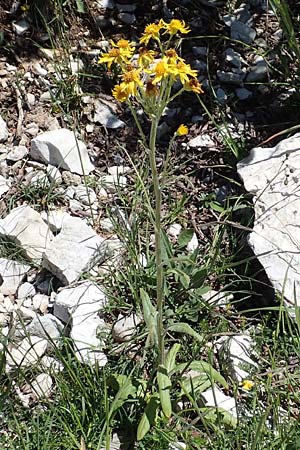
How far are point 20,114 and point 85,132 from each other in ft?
1.02

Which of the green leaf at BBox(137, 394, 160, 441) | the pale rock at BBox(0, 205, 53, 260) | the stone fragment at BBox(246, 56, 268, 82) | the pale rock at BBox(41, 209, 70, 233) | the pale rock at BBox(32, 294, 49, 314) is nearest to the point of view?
the green leaf at BBox(137, 394, 160, 441)

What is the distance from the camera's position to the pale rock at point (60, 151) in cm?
322

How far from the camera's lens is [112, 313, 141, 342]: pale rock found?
268cm

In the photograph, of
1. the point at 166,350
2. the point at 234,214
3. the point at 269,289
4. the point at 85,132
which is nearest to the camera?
the point at 166,350

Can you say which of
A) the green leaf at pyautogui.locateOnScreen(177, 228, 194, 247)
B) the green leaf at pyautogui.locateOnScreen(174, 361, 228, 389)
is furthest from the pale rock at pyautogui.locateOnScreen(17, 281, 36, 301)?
the green leaf at pyautogui.locateOnScreen(174, 361, 228, 389)

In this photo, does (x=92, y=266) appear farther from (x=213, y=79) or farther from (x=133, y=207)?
(x=213, y=79)

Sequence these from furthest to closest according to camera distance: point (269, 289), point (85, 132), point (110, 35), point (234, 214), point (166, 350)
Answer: point (110, 35), point (85, 132), point (234, 214), point (269, 289), point (166, 350)

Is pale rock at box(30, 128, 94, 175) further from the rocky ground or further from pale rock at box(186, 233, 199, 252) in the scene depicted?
pale rock at box(186, 233, 199, 252)

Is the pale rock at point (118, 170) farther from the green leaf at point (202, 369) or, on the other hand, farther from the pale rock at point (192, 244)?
the green leaf at point (202, 369)

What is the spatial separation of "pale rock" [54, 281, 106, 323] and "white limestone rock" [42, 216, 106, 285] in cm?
6

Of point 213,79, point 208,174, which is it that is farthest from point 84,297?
point 213,79

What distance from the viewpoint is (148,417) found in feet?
7.75

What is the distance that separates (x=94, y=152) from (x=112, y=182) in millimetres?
217

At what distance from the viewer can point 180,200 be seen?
3131 millimetres
